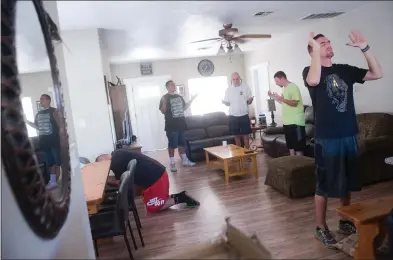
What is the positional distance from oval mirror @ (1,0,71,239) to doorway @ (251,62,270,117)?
5236 millimetres

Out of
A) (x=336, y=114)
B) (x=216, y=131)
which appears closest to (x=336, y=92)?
(x=336, y=114)

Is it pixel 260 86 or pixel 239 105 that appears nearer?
pixel 239 105

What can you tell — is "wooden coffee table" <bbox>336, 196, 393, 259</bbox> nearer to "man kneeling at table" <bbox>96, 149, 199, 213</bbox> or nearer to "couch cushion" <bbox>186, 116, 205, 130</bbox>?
"man kneeling at table" <bbox>96, 149, 199, 213</bbox>

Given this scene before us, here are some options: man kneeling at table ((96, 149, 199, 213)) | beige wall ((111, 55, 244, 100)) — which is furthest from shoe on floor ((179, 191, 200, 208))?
beige wall ((111, 55, 244, 100))

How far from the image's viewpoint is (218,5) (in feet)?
3.94

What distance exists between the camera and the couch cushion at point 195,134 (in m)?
5.37

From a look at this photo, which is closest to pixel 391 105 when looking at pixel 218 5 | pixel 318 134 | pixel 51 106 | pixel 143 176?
pixel 318 134

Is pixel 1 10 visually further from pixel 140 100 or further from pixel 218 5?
pixel 140 100

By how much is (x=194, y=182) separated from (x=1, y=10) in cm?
327

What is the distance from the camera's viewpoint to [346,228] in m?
2.06

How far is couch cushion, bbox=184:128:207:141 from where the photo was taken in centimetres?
537

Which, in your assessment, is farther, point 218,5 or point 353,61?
point 353,61

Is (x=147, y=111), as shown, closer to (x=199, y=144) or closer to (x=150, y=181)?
(x=199, y=144)

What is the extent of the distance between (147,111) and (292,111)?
3.65 metres
